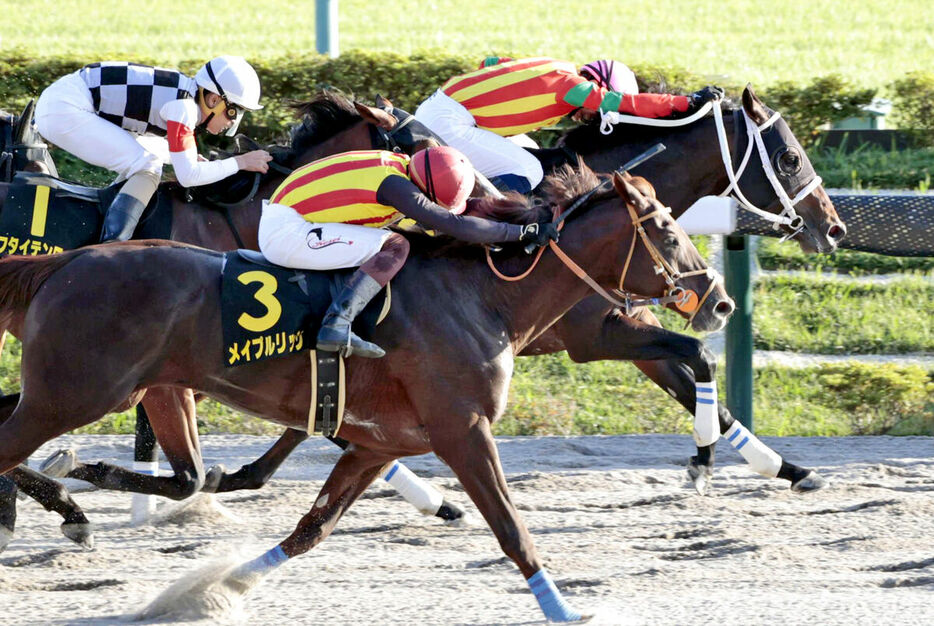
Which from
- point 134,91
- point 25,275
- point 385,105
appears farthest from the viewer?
point 385,105

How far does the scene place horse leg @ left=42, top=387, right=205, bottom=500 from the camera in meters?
5.12

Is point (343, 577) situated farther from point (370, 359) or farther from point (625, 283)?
point (625, 283)

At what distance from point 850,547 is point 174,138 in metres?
2.92

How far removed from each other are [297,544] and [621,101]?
2.52 metres

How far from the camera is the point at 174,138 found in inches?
214

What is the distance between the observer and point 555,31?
59.3 feet

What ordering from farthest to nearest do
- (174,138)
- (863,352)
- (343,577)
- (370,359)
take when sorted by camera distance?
(863,352)
(174,138)
(343,577)
(370,359)

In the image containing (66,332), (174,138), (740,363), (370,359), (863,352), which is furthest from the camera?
(863,352)

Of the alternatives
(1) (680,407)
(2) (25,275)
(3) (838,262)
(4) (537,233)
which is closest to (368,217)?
(4) (537,233)

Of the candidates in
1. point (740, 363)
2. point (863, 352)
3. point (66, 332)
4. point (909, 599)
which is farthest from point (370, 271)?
point (863, 352)

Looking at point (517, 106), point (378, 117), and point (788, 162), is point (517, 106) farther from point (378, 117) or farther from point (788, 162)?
point (788, 162)

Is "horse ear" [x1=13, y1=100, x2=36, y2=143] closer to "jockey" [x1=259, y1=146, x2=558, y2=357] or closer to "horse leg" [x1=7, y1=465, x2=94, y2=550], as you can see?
"horse leg" [x1=7, y1=465, x2=94, y2=550]

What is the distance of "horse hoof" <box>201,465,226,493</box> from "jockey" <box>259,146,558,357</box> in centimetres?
117

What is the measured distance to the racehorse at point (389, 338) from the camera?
13.7 ft
